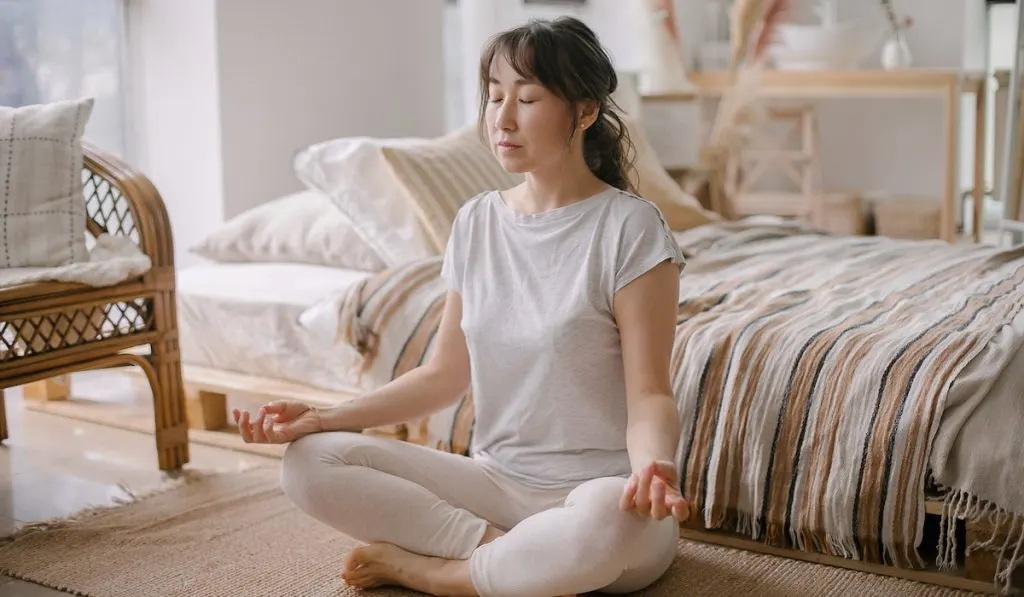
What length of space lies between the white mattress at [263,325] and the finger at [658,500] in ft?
4.31

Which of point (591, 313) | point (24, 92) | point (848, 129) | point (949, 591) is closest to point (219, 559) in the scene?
point (591, 313)

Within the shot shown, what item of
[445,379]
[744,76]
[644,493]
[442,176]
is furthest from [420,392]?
[744,76]

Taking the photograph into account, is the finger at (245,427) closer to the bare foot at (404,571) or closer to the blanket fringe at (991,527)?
the bare foot at (404,571)

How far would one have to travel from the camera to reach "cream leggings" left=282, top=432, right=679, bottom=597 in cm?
159

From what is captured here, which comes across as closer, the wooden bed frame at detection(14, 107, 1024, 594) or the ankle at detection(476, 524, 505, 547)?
the ankle at detection(476, 524, 505, 547)

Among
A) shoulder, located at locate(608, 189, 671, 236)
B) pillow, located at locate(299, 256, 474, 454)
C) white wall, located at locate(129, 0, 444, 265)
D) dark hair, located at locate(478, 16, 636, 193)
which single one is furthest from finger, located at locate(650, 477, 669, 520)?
white wall, located at locate(129, 0, 444, 265)

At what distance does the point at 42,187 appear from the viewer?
2.54 meters

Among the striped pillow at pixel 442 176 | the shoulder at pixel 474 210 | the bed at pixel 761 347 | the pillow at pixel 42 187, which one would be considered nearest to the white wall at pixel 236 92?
the bed at pixel 761 347

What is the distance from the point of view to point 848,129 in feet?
20.1

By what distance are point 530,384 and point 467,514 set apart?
21cm

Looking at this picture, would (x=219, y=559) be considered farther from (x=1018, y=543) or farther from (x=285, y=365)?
(x=1018, y=543)

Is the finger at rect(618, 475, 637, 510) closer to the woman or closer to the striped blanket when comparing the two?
the woman

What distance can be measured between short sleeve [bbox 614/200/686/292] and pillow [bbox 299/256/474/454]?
2.56 ft

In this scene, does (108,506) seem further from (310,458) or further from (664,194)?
(664,194)
